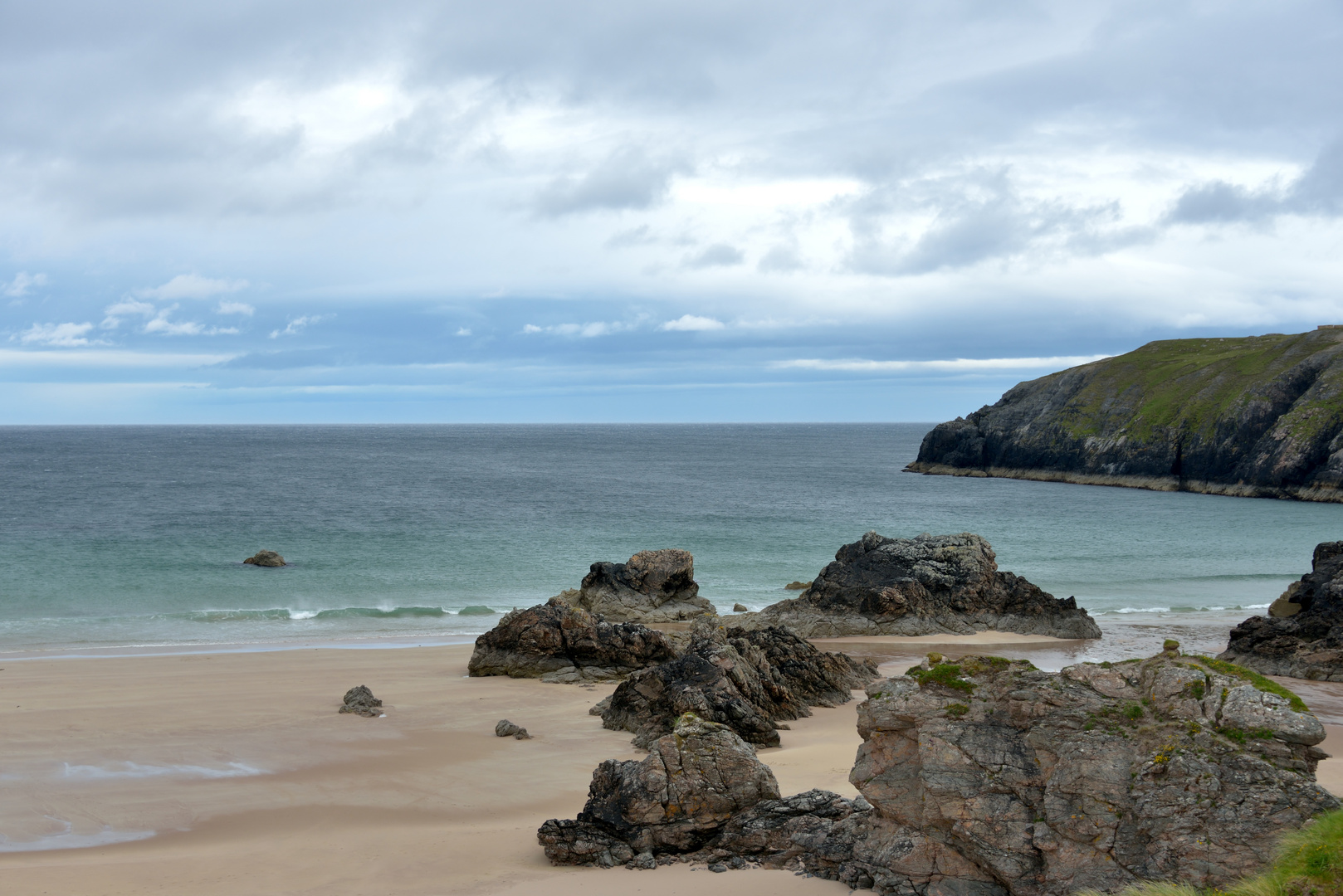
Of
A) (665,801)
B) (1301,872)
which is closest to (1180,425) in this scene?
(665,801)

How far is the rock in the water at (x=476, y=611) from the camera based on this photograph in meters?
32.7

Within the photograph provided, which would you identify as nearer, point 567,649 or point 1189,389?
point 567,649

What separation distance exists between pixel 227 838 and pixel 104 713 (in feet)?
25.6

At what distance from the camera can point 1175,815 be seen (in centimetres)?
776

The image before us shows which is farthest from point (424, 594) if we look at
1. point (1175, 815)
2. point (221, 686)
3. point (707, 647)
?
point (1175, 815)

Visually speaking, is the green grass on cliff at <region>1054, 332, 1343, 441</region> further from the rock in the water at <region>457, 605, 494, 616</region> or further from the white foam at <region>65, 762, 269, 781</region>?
the white foam at <region>65, 762, 269, 781</region>

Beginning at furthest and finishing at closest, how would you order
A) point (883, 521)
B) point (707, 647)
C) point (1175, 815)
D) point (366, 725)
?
point (883, 521)
point (366, 725)
point (707, 647)
point (1175, 815)

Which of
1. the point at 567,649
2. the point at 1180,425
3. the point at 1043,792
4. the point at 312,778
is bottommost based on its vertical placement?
the point at 312,778

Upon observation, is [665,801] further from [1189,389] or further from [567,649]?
[1189,389]

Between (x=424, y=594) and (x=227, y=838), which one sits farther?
(x=424, y=594)

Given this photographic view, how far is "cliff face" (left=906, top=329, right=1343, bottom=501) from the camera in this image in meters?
81.8

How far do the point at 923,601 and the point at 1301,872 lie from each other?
22242 millimetres

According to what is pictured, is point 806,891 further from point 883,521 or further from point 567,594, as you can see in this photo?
point 883,521

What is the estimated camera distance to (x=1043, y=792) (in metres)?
8.39
